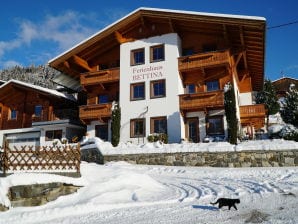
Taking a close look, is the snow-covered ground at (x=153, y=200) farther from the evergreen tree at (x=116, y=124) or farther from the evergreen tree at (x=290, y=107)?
Result: the evergreen tree at (x=290, y=107)

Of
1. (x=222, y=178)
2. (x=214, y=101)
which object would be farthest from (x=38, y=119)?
(x=222, y=178)

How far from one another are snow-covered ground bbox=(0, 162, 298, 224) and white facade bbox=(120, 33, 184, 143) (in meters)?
10.4

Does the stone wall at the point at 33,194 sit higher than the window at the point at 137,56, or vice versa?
the window at the point at 137,56

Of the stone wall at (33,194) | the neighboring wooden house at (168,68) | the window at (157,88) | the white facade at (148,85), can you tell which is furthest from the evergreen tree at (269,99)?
the stone wall at (33,194)

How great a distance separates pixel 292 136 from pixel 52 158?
46.0 ft

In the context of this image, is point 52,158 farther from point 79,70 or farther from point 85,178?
point 79,70

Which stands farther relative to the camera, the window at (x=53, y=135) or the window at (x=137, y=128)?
the window at (x=53, y=135)

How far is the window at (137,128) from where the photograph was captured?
2520 cm

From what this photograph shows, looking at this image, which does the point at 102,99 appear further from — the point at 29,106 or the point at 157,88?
the point at 29,106

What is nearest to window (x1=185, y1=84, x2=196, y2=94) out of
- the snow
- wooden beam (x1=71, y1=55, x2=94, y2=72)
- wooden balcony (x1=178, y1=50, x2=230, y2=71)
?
wooden balcony (x1=178, y1=50, x2=230, y2=71)

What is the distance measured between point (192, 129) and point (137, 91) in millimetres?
5469

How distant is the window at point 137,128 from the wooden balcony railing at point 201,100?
3.50 metres

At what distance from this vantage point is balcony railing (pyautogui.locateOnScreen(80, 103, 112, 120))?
26.2 metres

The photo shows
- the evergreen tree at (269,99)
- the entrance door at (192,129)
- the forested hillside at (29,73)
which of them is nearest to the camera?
the entrance door at (192,129)
